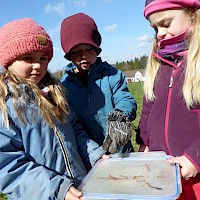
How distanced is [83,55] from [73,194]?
1594 mm

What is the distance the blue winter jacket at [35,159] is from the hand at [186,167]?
0.74 m

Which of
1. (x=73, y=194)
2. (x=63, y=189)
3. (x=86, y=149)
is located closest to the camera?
(x=73, y=194)

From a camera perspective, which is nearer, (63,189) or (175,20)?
(63,189)

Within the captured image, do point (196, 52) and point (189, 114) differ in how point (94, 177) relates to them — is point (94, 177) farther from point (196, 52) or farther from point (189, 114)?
point (196, 52)

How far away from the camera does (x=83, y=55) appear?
9.66 feet

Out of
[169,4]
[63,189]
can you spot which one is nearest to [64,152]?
[63,189]

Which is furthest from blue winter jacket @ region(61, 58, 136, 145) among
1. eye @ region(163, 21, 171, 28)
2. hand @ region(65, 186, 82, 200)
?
hand @ region(65, 186, 82, 200)

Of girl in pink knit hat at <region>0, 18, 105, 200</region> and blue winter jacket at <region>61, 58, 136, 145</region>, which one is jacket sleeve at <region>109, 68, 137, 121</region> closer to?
blue winter jacket at <region>61, 58, 136, 145</region>

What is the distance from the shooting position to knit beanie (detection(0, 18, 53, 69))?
2242 millimetres

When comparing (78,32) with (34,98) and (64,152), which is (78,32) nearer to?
(34,98)

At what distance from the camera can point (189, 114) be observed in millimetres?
2004

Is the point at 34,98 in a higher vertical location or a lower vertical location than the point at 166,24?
Result: lower

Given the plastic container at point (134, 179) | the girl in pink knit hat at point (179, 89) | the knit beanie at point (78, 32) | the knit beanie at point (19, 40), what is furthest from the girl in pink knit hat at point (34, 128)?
the girl in pink knit hat at point (179, 89)

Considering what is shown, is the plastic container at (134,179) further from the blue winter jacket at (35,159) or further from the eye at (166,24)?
the eye at (166,24)
